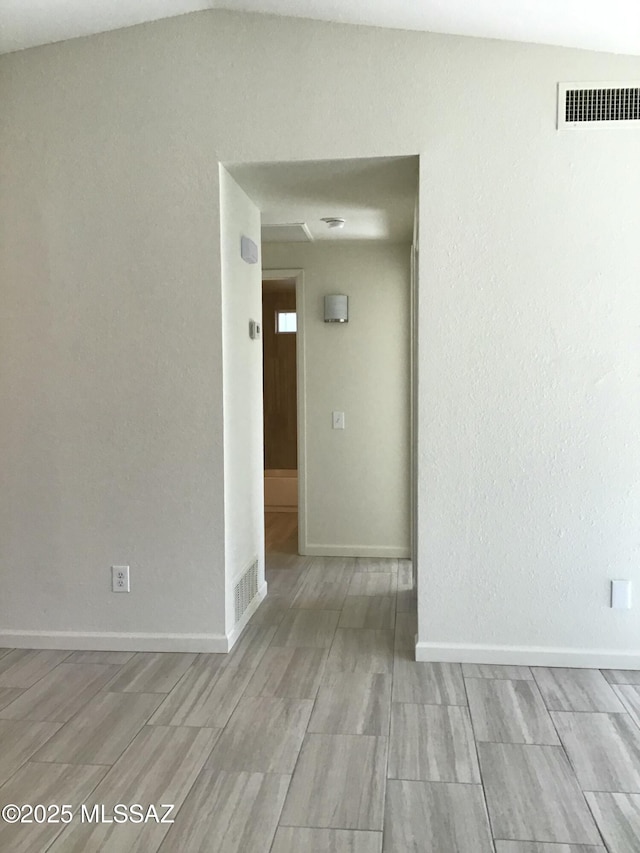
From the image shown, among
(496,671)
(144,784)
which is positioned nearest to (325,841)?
(144,784)

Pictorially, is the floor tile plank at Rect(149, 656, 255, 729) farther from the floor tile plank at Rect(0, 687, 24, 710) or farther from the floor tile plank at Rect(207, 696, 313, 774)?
the floor tile plank at Rect(0, 687, 24, 710)

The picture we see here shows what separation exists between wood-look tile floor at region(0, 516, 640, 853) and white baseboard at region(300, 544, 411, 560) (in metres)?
1.63

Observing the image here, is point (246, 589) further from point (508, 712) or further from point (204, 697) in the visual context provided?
point (508, 712)

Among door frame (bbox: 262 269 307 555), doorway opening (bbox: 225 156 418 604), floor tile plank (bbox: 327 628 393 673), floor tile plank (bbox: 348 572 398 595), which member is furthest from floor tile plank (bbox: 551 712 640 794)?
door frame (bbox: 262 269 307 555)

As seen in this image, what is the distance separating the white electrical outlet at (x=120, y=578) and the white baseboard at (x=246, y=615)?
54cm

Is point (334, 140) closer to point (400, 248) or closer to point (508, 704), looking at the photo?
point (400, 248)

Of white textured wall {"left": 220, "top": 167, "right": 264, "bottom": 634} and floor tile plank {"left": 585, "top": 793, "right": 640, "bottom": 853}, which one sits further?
white textured wall {"left": 220, "top": 167, "right": 264, "bottom": 634}

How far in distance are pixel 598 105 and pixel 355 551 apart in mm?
3353

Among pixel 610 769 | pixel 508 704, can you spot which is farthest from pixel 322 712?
pixel 610 769

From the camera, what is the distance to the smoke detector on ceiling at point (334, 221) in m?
4.38

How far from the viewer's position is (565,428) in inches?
126

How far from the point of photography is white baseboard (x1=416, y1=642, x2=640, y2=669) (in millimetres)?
3215

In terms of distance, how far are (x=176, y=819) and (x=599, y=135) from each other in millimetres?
3021

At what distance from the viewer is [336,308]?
5234mm
